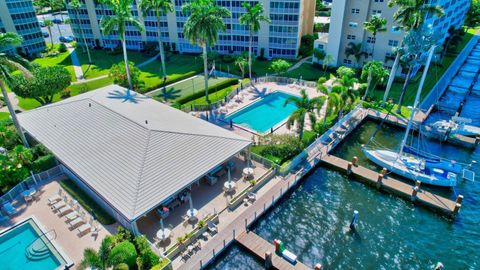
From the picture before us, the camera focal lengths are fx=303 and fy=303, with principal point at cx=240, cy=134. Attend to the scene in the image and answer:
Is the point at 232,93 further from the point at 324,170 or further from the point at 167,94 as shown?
the point at 324,170

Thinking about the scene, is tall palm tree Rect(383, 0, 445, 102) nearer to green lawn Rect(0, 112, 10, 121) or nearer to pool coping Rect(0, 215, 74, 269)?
pool coping Rect(0, 215, 74, 269)

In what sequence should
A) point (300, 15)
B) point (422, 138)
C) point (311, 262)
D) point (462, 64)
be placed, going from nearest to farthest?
point (311, 262) < point (422, 138) < point (300, 15) < point (462, 64)

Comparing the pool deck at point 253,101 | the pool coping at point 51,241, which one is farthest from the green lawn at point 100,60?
the pool coping at point 51,241

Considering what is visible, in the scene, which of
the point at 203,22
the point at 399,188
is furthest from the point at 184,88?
the point at 399,188

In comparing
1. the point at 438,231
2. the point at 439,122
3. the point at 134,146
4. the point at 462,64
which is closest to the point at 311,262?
the point at 438,231

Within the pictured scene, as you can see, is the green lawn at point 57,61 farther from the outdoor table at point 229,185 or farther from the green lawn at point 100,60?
the outdoor table at point 229,185

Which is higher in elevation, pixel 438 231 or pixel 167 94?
pixel 167 94

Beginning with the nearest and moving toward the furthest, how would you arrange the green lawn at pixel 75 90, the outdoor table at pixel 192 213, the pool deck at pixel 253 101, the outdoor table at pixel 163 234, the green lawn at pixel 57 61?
the outdoor table at pixel 163 234 → the outdoor table at pixel 192 213 → the pool deck at pixel 253 101 → the green lawn at pixel 75 90 → the green lawn at pixel 57 61
